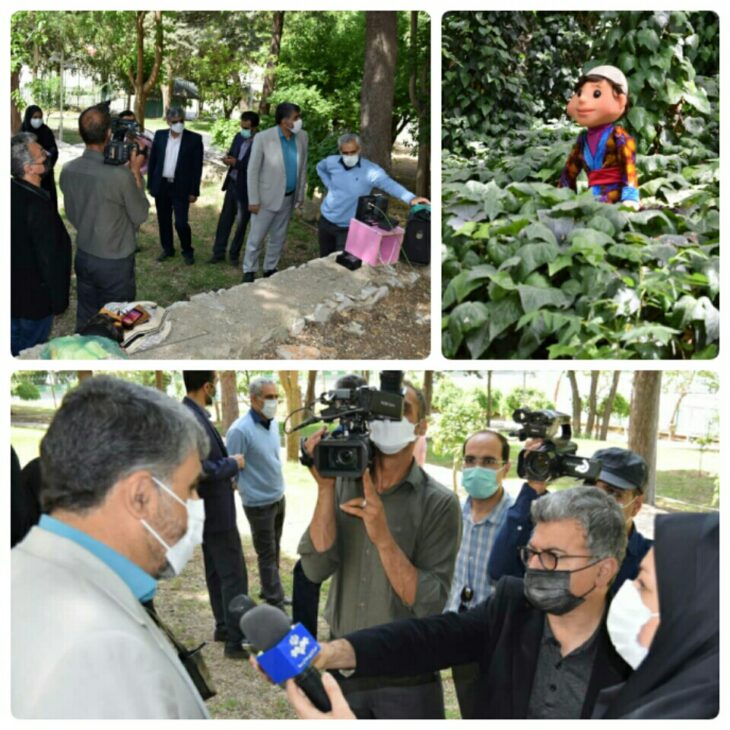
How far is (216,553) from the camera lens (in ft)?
14.3

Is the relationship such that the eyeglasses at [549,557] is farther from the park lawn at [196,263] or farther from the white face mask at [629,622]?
the park lawn at [196,263]

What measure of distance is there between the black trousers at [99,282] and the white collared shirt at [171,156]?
7.47 feet

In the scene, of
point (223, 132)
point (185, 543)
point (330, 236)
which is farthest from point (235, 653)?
point (223, 132)

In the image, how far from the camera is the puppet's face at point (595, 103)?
398 centimetres

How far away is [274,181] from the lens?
6473 mm

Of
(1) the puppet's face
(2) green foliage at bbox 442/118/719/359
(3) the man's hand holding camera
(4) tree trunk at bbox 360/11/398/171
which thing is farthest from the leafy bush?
(4) tree trunk at bbox 360/11/398/171

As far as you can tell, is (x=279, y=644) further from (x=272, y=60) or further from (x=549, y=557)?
(x=272, y=60)

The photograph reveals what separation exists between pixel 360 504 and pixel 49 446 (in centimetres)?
141

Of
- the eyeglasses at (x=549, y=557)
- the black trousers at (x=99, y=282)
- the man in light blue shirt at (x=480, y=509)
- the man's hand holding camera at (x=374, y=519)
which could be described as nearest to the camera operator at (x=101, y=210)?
the black trousers at (x=99, y=282)

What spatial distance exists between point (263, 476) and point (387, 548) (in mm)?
1838

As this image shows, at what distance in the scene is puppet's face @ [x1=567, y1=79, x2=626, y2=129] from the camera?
398 cm

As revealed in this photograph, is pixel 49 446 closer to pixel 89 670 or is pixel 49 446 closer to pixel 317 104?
pixel 89 670

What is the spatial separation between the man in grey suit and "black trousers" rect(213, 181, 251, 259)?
18.3 inches
